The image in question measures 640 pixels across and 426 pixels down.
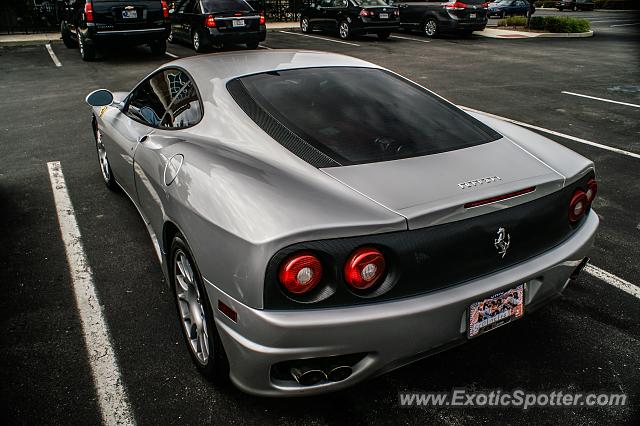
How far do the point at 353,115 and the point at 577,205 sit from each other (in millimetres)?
1197

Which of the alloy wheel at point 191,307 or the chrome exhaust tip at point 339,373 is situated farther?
the alloy wheel at point 191,307

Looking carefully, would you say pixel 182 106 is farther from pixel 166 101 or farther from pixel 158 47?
pixel 158 47

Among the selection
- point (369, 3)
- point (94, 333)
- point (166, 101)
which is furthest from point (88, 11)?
point (94, 333)

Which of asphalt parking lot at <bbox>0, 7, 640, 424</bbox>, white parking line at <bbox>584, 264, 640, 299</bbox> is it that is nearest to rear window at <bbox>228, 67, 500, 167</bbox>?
asphalt parking lot at <bbox>0, 7, 640, 424</bbox>

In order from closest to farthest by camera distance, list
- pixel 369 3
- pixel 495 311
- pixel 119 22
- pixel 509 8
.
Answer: pixel 495 311, pixel 119 22, pixel 369 3, pixel 509 8

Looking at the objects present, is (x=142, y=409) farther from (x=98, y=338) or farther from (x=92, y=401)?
(x=98, y=338)

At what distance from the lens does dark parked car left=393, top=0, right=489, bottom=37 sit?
60.0 feet

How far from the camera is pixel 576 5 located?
41.8m

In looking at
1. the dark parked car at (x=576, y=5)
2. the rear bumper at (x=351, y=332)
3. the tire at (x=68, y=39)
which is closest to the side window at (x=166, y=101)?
the rear bumper at (x=351, y=332)

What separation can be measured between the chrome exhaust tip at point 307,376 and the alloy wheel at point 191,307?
514mm

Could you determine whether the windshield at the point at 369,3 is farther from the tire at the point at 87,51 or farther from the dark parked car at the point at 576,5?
the dark parked car at the point at 576,5

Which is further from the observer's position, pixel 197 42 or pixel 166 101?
pixel 197 42

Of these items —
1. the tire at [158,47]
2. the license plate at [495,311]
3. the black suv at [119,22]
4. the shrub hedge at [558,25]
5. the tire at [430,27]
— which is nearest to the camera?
the license plate at [495,311]

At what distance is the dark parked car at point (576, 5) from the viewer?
41312 mm
